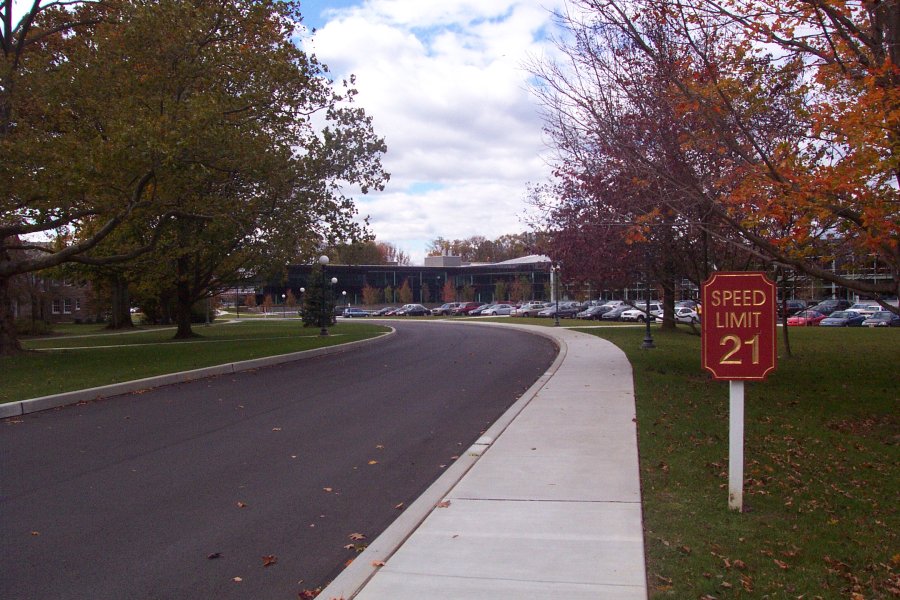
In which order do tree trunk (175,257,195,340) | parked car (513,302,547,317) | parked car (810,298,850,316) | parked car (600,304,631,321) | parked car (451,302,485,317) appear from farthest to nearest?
parked car (451,302,485,317) → parked car (513,302,547,317) → parked car (600,304,631,321) → parked car (810,298,850,316) → tree trunk (175,257,195,340)

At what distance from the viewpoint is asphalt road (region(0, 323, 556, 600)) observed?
488 centimetres

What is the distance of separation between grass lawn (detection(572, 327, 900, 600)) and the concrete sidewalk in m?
0.23

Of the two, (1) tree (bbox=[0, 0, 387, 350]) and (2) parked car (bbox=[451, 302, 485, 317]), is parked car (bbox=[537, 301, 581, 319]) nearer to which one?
(2) parked car (bbox=[451, 302, 485, 317])

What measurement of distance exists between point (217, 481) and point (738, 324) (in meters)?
5.12

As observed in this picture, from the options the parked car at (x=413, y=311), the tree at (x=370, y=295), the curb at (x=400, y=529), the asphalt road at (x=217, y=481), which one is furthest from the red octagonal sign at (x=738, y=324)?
the tree at (x=370, y=295)

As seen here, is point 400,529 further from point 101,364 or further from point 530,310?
point 530,310

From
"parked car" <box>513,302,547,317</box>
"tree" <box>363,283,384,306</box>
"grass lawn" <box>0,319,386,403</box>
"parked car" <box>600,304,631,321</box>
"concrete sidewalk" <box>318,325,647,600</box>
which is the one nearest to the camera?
"concrete sidewalk" <box>318,325,647,600</box>

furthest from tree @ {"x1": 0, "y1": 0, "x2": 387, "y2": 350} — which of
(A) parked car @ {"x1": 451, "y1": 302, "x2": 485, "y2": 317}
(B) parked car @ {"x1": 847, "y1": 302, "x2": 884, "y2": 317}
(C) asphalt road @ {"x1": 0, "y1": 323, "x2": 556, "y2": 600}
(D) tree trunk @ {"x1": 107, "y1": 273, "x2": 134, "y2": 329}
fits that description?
(A) parked car @ {"x1": 451, "y1": 302, "x2": 485, "y2": 317}

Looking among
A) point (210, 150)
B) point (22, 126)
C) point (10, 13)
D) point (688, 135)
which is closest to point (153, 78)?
point (210, 150)

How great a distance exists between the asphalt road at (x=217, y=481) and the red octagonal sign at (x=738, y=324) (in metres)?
2.96

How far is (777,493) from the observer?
20.4 feet

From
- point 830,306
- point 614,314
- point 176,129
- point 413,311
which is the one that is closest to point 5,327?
point 176,129

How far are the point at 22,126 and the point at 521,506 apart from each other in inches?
714

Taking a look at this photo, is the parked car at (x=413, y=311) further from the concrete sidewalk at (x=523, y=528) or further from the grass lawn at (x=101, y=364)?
the concrete sidewalk at (x=523, y=528)
